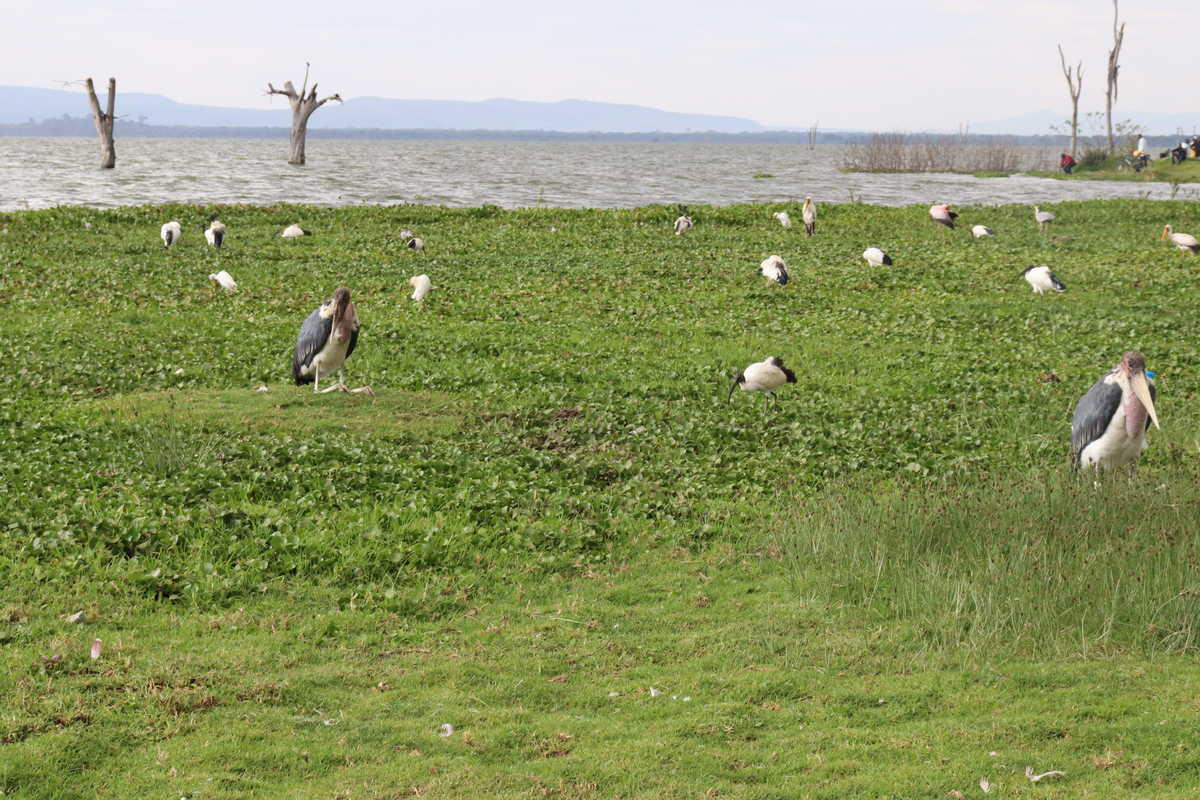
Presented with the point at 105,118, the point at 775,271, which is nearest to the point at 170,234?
the point at 775,271

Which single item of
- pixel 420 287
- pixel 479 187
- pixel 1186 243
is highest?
pixel 479 187

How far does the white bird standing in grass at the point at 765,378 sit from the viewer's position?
15305 mm

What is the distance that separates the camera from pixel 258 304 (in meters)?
22.0

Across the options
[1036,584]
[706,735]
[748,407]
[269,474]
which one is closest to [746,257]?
[748,407]

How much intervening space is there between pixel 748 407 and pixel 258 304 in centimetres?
1086

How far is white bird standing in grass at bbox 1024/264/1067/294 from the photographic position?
23.7 meters

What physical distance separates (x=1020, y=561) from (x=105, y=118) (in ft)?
188

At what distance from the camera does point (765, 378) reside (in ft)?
50.3

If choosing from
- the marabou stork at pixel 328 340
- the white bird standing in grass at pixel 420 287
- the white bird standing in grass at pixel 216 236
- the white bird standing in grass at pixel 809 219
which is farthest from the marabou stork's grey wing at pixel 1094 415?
the white bird standing in grass at pixel 809 219

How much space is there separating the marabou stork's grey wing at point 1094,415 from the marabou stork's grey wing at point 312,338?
27.6 feet

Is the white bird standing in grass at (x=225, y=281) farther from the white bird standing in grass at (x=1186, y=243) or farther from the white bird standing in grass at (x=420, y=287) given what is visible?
the white bird standing in grass at (x=1186, y=243)

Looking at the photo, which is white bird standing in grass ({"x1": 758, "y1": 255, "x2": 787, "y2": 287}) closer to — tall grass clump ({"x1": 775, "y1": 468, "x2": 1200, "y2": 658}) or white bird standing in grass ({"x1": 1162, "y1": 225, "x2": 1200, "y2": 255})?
white bird standing in grass ({"x1": 1162, "y1": 225, "x2": 1200, "y2": 255})

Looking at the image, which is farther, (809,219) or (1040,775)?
(809,219)

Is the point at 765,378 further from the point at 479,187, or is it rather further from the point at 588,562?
the point at 479,187
